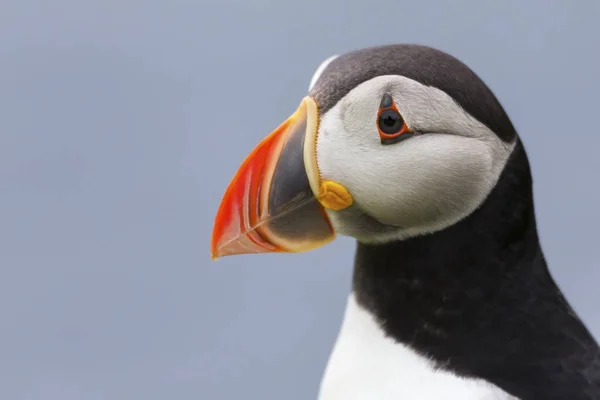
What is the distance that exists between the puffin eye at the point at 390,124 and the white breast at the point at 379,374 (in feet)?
2.28

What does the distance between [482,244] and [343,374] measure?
2.31ft

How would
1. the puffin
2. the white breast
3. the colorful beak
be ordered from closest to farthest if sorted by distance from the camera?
the white breast, the puffin, the colorful beak

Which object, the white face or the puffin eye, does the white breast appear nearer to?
the white face

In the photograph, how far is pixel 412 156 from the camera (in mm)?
5656

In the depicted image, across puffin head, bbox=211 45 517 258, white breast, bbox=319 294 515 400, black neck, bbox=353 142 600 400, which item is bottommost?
white breast, bbox=319 294 515 400

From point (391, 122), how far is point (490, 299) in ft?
2.41

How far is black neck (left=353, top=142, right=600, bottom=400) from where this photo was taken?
564 cm

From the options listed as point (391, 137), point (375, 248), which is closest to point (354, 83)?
point (391, 137)

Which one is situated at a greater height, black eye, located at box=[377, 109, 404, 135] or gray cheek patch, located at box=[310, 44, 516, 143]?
gray cheek patch, located at box=[310, 44, 516, 143]

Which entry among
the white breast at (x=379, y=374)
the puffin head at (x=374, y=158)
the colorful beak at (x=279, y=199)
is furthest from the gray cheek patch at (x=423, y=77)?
the white breast at (x=379, y=374)

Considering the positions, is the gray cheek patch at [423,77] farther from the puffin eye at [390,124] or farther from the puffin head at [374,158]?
the puffin eye at [390,124]

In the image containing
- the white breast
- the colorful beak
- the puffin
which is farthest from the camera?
the colorful beak

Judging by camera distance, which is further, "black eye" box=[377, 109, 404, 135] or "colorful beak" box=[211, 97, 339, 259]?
"colorful beak" box=[211, 97, 339, 259]

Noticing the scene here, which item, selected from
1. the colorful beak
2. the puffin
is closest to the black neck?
the puffin
